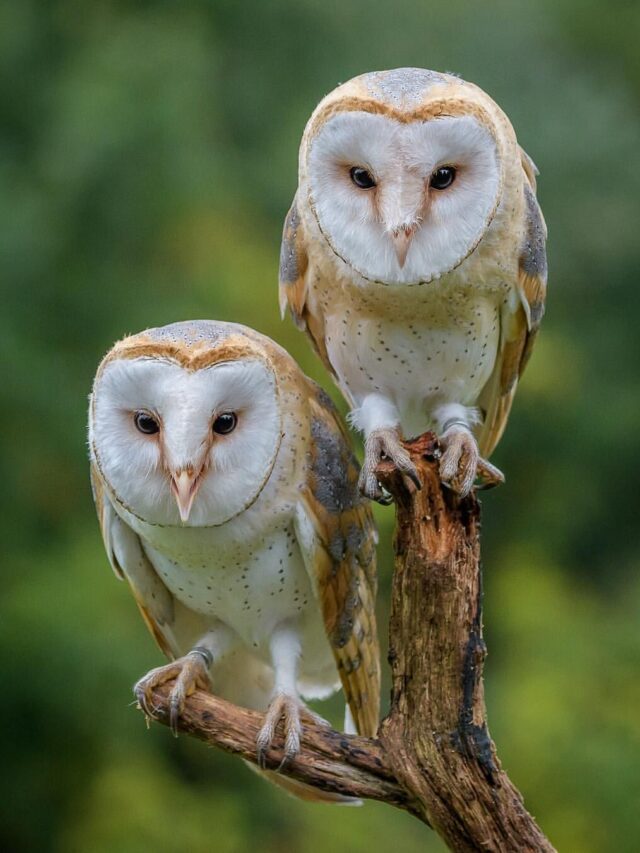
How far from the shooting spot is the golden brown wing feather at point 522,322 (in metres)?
2.92

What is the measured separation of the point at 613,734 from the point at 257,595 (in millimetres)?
2756

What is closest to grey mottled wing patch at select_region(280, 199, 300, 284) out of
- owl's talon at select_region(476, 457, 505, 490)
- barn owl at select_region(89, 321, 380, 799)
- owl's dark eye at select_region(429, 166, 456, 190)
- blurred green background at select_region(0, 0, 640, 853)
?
barn owl at select_region(89, 321, 380, 799)

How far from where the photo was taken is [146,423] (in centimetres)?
251

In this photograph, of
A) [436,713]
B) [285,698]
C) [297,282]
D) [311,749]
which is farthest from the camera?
[297,282]

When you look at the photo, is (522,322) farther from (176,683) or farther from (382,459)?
(176,683)

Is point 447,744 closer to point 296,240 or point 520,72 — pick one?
point 296,240

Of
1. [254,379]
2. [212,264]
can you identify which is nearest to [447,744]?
[254,379]

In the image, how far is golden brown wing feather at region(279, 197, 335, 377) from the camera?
117 inches

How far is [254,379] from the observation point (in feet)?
8.37

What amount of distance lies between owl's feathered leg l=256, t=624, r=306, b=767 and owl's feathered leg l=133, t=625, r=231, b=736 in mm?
131

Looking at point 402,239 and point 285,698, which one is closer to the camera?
point 402,239

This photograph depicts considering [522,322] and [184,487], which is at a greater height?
[522,322]

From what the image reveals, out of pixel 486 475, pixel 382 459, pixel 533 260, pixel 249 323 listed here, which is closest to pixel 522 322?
pixel 533 260

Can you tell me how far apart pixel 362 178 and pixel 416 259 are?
177mm
